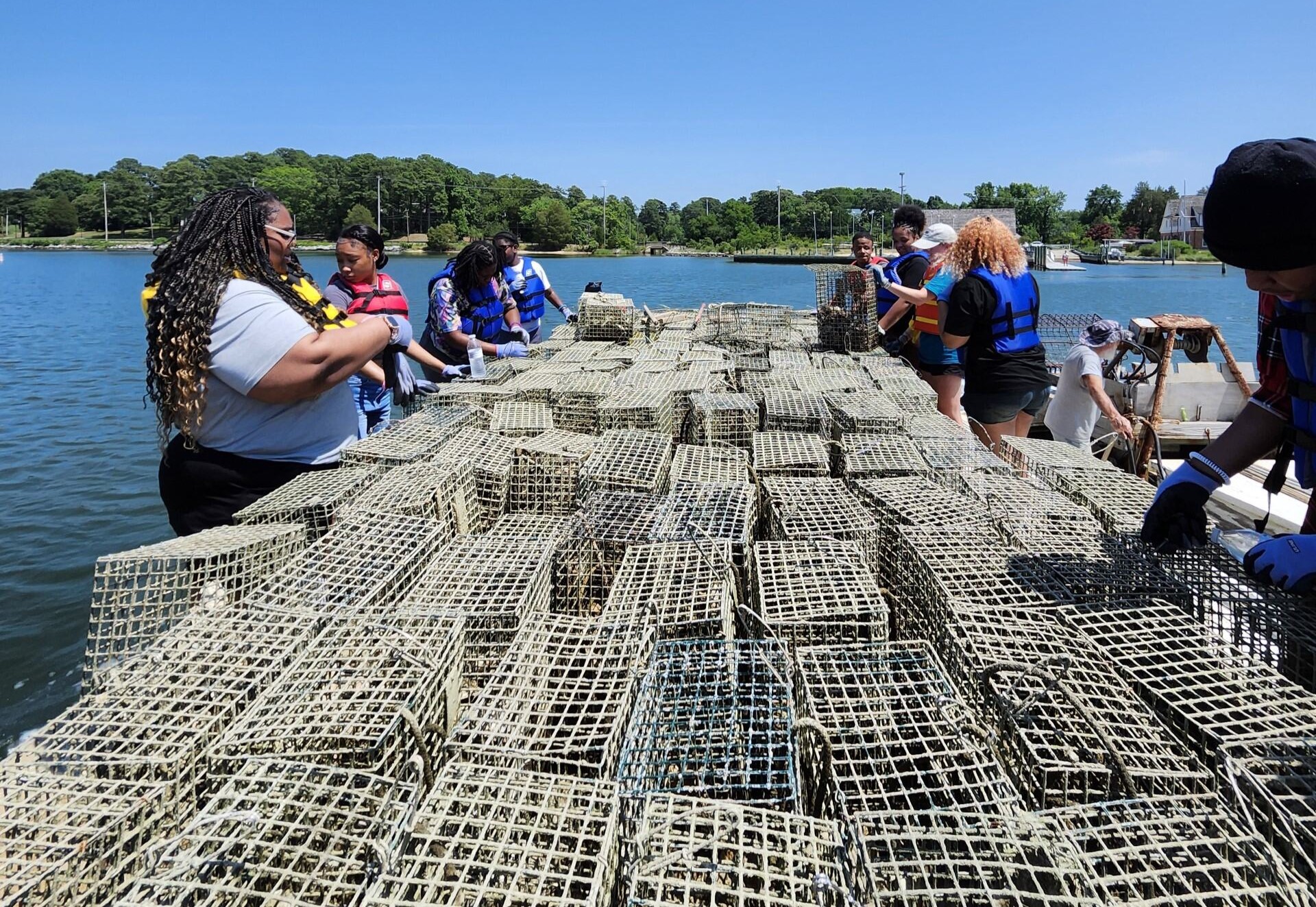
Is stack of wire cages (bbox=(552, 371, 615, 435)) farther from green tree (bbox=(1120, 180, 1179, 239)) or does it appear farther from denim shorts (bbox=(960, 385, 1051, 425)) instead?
→ green tree (bbox=(1120, 180, 1179, 239))

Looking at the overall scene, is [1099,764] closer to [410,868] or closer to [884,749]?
[884,749]

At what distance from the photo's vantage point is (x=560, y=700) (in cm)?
176

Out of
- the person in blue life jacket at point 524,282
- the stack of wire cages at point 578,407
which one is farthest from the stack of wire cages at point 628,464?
the person in blue life jacket at point 524,282

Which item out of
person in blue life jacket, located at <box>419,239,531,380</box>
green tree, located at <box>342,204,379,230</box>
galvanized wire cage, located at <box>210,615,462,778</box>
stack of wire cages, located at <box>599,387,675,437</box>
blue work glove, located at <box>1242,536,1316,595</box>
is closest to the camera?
galvanized wire cage, located at <box>210,615,462,778</box>

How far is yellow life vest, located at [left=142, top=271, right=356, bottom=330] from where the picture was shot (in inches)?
106

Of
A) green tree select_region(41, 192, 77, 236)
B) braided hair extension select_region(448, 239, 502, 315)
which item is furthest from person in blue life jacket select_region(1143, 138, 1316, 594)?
green tree select_region(41, 192, 77, 236)

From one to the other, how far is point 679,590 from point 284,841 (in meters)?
1.25

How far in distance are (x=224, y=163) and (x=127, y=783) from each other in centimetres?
15041

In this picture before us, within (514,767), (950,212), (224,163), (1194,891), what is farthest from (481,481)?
(224,163)

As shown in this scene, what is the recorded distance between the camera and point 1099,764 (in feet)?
4.97

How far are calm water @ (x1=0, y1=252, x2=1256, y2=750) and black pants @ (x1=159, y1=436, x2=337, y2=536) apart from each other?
2298 mm

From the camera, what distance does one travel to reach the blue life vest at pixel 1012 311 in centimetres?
435

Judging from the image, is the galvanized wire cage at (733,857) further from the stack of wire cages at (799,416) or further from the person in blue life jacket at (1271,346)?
the stack of wire cages at (799,416)

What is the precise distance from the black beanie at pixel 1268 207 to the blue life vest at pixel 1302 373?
0.71 feet
